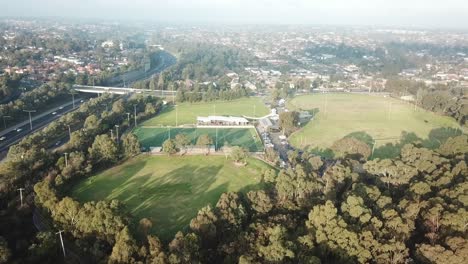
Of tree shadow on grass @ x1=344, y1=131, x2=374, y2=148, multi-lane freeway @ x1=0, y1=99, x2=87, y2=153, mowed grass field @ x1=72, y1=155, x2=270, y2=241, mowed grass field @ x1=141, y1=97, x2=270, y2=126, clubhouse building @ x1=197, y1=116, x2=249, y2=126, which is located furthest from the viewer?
mowed grass field @ x1=141, y1=97, x2=270, y2=126

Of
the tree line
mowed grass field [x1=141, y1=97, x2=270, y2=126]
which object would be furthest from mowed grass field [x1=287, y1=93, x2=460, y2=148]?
mowed grass field [x1=141, y1=97, x2=270, y2=126]

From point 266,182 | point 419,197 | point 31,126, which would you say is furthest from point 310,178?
point 31,126

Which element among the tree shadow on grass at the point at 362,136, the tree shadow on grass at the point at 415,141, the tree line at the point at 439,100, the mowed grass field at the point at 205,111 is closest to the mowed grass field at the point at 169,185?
the tree shadow on grass at the point at 415,141

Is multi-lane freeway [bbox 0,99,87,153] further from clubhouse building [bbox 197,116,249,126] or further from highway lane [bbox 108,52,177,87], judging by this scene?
highway lane [bbox 108,52,177,87]

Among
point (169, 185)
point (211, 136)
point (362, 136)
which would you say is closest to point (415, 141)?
point (362, 136)

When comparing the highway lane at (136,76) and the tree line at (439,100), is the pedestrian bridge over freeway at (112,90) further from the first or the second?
the tree line at (439,100)

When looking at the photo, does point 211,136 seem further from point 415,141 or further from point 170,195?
point 415,141
